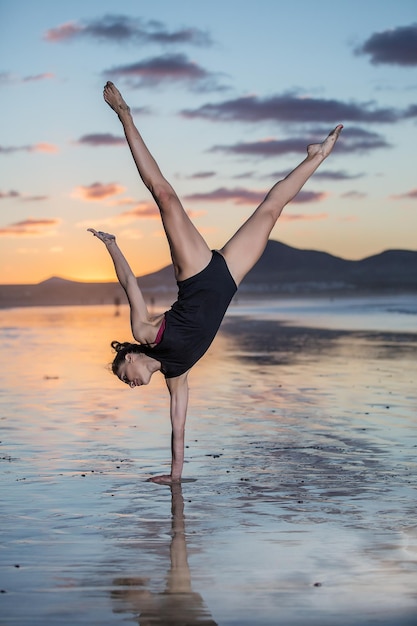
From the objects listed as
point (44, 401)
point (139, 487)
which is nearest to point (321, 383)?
point (44, 401)

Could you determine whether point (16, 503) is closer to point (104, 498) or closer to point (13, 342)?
point (104, 498)

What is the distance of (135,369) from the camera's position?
7645mm

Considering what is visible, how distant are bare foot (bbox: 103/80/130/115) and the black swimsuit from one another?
1248 mm

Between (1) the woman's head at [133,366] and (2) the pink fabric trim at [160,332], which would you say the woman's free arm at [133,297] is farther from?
(1) the woman's head at [133,366]

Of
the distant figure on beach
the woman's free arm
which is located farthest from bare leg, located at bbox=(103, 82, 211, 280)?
the woman's free arm

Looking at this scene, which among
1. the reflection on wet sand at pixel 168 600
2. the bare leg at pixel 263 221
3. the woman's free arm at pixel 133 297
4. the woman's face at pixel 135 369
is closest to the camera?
the reflection on wet sand at pixel 168 600

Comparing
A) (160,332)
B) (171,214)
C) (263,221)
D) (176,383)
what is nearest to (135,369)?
(160,332)

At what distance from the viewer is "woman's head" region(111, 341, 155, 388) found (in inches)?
301

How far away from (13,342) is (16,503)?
20.8 m

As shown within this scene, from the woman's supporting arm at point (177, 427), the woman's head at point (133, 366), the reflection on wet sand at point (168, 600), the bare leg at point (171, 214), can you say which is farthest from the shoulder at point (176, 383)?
the reflection on wet sand at point (168, 600)

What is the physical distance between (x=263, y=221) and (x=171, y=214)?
0.91 m

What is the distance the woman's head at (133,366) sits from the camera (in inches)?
301

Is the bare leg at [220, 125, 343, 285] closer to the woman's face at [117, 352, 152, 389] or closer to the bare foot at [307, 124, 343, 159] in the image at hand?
the bare foot at [307, 124, 343, 159]

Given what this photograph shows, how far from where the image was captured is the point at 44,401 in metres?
13.5
